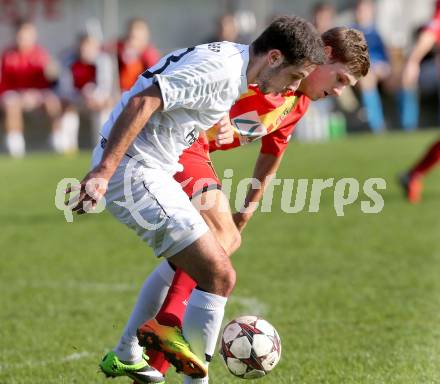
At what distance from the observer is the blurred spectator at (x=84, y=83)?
66.2 feet

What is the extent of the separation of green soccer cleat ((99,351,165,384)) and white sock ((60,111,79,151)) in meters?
15.6

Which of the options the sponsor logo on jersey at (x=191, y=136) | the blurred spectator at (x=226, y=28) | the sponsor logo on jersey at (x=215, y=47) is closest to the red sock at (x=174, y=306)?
the sponsor logo on jersey at (x=191, y=136)

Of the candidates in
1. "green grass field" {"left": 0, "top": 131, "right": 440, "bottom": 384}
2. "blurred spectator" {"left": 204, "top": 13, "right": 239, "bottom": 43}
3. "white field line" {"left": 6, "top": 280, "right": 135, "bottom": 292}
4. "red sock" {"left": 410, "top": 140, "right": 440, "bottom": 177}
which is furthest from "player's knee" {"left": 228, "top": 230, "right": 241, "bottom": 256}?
"blurred spectator" {"left": 204, "top": 13, "right": 239, "bottom": 43}

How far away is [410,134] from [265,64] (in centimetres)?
1585

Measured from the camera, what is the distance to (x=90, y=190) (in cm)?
406

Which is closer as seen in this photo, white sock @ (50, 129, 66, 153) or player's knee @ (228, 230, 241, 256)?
player's knee @ (228, 230, 241, 256)

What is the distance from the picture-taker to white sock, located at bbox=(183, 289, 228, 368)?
4.54m

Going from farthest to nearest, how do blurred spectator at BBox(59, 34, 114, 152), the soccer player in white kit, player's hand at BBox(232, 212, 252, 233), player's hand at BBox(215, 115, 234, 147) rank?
blurred spectator at BBox(59, 34, 114, 152), player's hand at BBox(232, 212, 252, 233), player's hand at BBox(215, 115, 234, 147), the soccer player in white kit

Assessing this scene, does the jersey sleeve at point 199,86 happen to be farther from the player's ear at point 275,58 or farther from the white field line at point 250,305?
the white field line at point 250,305

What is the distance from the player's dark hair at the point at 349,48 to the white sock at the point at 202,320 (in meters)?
1.43

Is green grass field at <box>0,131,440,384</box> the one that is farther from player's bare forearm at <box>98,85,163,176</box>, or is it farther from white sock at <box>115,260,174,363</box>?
player's bare forearm at <box>98,85,163,176</box>

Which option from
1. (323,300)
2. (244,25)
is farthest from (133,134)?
(244,25)

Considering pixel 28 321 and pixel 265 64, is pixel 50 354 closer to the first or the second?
pixel 28 321

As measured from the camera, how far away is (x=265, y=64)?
14.7 feet
